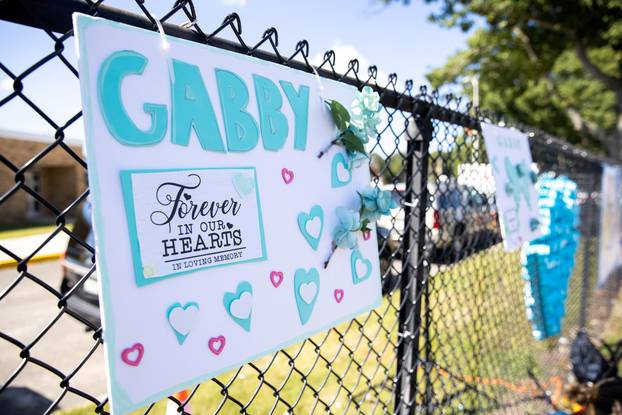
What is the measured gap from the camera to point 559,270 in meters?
2.70

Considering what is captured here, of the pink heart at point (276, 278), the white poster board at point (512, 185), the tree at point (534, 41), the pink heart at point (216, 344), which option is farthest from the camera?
the tree at point (534, 41)

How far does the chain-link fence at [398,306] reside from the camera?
72 cm

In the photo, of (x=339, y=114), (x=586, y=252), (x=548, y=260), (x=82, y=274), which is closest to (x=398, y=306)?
(x=548, y=260)

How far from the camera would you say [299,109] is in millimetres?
973

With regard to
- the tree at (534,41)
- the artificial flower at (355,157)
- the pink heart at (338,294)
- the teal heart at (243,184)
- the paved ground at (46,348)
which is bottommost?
the paved ground at (46,348)

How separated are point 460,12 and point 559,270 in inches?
339

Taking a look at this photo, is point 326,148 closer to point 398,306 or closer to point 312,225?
point 312,225

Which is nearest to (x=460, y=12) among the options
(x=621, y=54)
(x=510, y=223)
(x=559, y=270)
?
(x=621, y=54)

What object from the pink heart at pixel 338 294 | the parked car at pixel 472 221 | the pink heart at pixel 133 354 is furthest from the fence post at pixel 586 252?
the pink heart at pixel 133 354

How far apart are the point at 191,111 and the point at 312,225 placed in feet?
1.31

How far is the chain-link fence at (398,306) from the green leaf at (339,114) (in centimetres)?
13

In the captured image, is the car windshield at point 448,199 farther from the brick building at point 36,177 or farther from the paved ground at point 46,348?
the brick building at point 36,177

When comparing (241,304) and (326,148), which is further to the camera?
(326,148)

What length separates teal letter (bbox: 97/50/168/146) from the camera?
0.63 metres
